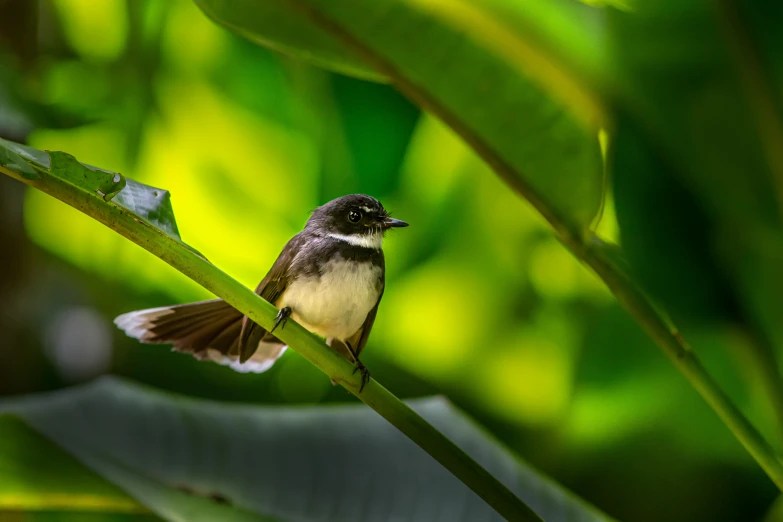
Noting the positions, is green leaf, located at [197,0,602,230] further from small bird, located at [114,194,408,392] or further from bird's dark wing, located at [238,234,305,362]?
bird's dark wing, located at [238,234,305,362]

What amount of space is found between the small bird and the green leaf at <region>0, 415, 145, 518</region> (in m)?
0.22

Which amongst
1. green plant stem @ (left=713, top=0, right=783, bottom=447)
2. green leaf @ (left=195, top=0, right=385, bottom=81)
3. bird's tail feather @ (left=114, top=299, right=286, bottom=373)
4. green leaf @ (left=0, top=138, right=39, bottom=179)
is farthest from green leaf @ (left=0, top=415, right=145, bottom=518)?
green plant stem @ (left=713, top=0, right=783, bottom=447)

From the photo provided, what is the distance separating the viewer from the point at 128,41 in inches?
68.2

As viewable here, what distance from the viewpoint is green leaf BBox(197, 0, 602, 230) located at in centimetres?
110

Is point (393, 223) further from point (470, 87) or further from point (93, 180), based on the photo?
point (93, 180)

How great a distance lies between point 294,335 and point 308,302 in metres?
0.49

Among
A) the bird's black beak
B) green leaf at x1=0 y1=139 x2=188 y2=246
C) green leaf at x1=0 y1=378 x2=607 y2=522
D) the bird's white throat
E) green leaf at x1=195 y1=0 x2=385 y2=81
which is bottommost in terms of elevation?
green leaf at x1=0 y1=378 x2=607 y2=522

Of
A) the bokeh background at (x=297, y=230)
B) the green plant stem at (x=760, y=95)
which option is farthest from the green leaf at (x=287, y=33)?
the green plant stem at (x=760, y=95)

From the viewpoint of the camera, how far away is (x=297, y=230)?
1.56 meters

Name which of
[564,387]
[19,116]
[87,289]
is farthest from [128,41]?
[564,387]

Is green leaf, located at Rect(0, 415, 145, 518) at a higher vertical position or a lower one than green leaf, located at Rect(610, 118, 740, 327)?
lower

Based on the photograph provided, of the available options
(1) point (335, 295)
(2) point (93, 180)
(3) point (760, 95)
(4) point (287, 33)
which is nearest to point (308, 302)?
(1) point (335, 295)

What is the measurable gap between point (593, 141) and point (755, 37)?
26cm

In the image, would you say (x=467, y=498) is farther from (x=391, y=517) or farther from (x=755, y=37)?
(x=755, y=37)
